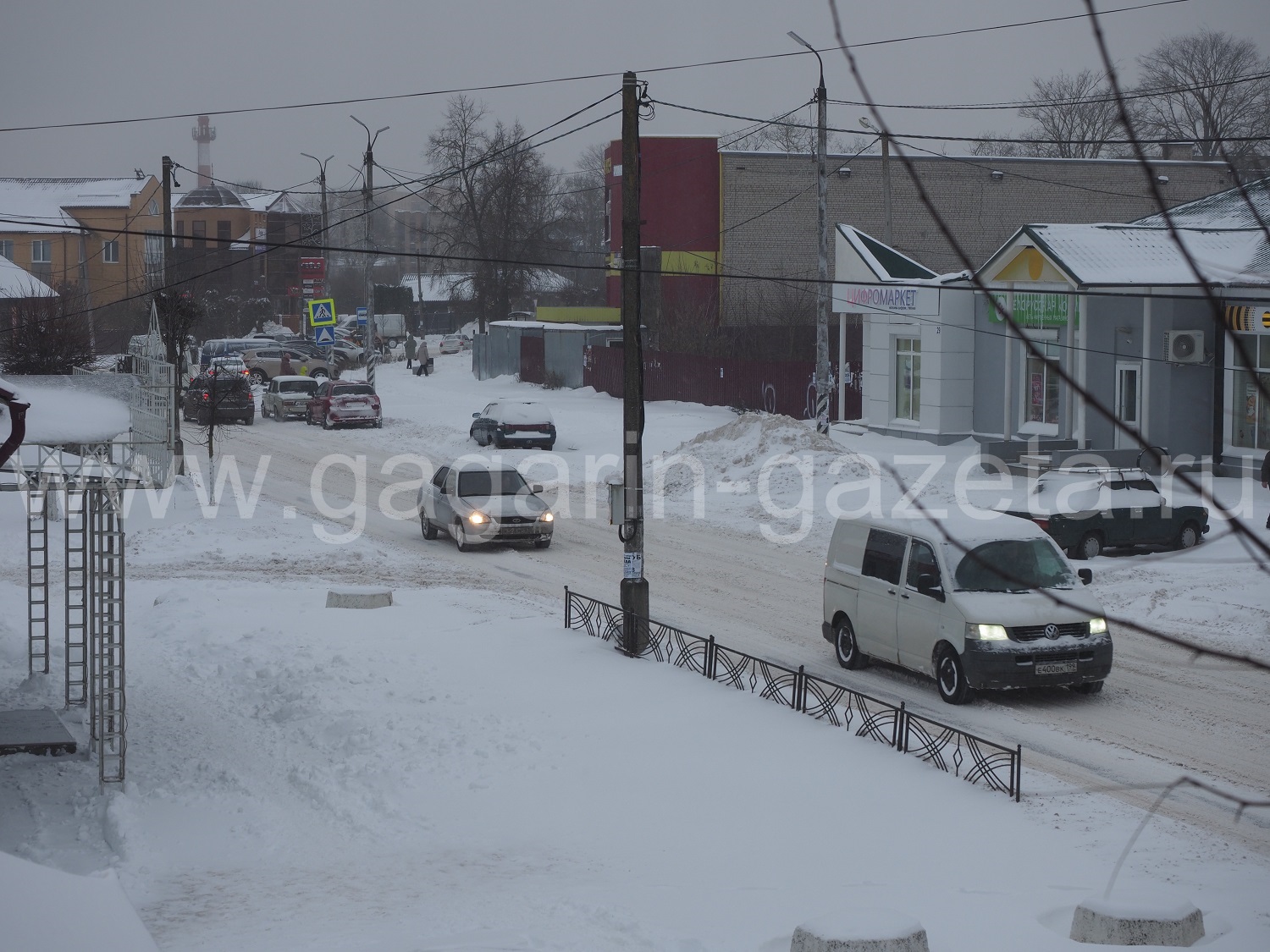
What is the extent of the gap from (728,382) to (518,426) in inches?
384

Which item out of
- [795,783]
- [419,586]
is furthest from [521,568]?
[795,783]

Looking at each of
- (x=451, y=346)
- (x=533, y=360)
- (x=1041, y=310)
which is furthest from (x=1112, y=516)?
(x=451, y=346)

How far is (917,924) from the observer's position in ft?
22.4

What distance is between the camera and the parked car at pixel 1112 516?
2073 cm

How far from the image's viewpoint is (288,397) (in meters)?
45.9

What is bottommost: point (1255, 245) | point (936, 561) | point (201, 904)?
point (201, 904)

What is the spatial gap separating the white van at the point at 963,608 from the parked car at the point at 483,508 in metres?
8.78

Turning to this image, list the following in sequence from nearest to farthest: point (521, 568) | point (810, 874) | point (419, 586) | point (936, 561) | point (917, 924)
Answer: point (917, 924), point (810, 874), point (936, 561), point (419, 586), point (521, 568)

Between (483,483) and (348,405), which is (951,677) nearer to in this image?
(483,483)

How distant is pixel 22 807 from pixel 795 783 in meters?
6.14

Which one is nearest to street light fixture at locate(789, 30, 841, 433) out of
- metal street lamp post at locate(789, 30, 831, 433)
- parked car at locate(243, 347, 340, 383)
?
metal street lamp post at locate(789, 30, 831, 433)

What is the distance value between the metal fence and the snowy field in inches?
9.5

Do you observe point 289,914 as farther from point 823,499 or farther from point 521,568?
point 823,499

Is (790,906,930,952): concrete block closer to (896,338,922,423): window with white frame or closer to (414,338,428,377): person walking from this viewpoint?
(896,338,922,423): window with white frame
